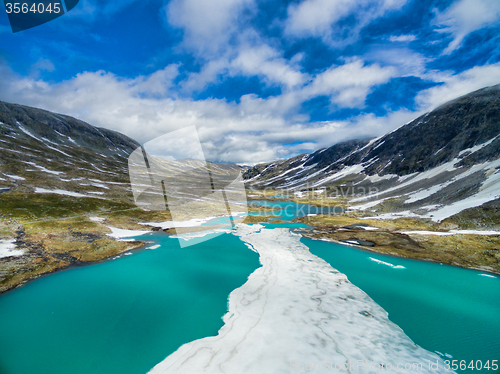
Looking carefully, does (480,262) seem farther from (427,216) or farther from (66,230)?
(66,230)

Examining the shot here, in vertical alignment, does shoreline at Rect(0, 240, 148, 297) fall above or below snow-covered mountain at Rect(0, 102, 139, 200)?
below

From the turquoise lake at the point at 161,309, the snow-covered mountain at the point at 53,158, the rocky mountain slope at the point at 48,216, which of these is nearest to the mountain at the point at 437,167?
the turquoise lake at the point at 161,309

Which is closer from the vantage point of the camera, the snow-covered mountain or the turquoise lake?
Answer: the turquoise lake

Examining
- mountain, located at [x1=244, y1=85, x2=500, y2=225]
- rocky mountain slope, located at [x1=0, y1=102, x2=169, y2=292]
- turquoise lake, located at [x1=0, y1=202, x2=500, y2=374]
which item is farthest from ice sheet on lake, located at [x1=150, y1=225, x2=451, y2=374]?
mountain, located at [x1=244, y1=85, x2=500, y2=225]

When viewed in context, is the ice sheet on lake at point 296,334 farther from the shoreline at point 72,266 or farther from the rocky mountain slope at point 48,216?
the rocky mountain slope at point 48,216

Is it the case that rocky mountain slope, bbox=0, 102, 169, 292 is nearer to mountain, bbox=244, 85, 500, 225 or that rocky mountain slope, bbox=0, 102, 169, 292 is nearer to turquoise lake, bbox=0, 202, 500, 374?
turquoise lake, bbox=0, 202, 500, 374

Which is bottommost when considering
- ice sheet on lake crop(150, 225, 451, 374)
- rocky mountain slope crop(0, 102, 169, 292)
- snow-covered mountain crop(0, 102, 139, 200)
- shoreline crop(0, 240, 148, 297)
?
ice sheet on lake crop(150, 225, 451, 374)

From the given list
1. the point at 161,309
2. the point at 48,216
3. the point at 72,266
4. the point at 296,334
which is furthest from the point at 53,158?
the point at 296,334
